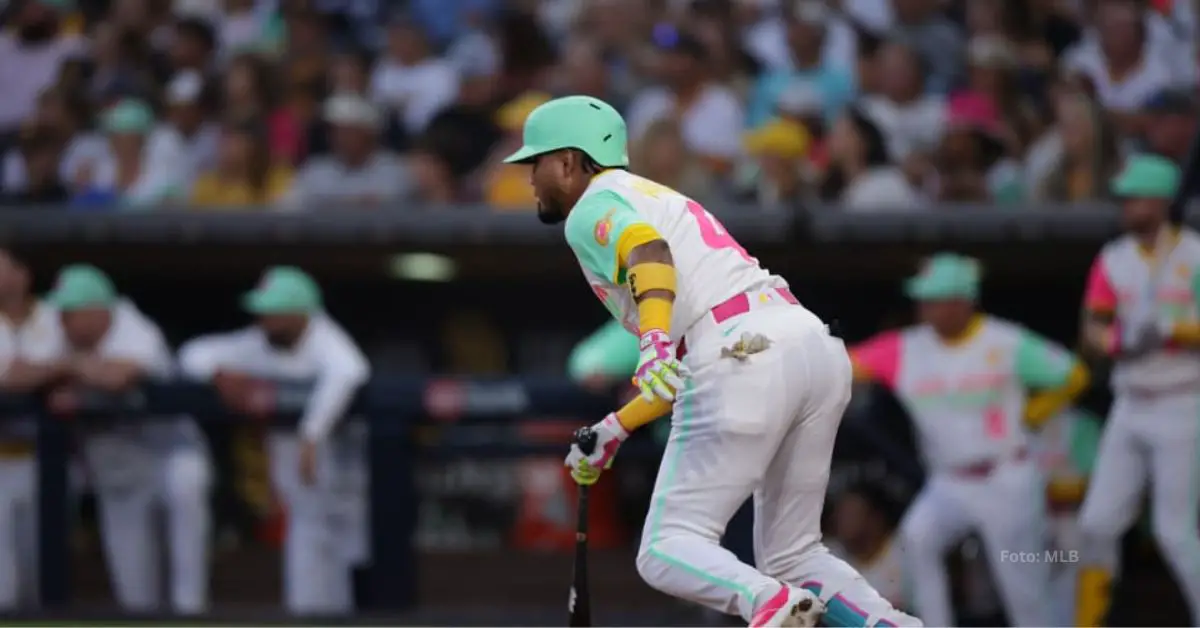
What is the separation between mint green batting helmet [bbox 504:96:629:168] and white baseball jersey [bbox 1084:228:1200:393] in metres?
3.29

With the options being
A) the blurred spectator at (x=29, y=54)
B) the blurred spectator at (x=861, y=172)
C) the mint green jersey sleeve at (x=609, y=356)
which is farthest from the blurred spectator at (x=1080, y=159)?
the blurred spectator at (x=29, y=54)

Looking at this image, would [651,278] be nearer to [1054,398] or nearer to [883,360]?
[883,360]

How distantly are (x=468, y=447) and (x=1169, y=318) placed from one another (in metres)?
3.05

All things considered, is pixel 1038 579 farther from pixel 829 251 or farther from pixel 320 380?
pixel 320 380

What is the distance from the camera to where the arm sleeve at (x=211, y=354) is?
27.9ft

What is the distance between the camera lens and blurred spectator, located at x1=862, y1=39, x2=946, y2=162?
9164 millimetres

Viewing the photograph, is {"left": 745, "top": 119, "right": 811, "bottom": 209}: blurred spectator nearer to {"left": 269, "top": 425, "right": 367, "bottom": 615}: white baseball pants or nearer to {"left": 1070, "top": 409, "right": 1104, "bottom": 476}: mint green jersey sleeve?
{"left": 1070, "top": 409, "right": 1104, "bottom": 476}: mint green jersey sleeve

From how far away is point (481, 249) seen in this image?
8719 mm

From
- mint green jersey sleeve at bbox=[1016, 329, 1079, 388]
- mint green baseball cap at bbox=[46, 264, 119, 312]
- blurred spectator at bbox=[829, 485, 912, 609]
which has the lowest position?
blurred spectator at bbox=[829, 485, 912, 609]

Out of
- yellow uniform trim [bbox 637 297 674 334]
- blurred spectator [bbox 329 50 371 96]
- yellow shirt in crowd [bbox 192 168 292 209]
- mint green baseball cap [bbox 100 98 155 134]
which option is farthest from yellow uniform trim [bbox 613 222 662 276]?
mint green baseball cap [bbox 100 98 155 134]

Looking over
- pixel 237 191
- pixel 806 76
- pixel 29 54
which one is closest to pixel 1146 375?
pixel 806 76

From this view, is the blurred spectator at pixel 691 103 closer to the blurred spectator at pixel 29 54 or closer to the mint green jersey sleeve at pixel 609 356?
the mint green jersey sleeve at pixel 609 356

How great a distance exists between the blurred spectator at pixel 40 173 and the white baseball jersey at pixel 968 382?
4.31 m

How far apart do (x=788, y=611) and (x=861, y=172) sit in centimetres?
455
